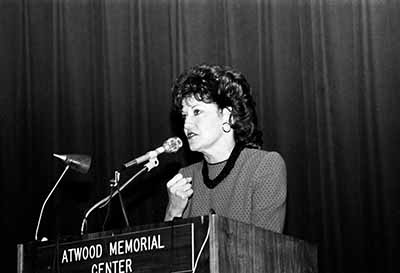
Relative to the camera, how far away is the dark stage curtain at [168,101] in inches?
153

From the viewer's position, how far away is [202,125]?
3.23m

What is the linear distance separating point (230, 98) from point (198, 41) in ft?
3.50

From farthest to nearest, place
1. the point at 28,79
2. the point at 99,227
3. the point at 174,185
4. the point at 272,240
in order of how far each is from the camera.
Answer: the point at 28,79
the point at 99,227
the point at 174,185
the point at 272,240

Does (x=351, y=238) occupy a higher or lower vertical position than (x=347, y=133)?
lower

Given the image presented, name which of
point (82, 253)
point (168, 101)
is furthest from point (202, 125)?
point (168, 101)

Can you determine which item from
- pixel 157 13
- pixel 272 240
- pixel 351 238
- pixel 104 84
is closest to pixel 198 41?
pixel 157 13

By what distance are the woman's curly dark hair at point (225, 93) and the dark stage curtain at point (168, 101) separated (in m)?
0.68

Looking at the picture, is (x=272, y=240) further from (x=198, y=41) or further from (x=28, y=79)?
(x=28, y=79)

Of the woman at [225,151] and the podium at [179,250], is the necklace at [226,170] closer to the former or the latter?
the woman at [225,151]

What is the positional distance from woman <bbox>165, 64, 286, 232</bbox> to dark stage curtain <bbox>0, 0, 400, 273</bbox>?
665 millimetres

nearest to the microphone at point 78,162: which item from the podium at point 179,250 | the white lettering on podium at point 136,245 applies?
the podium at point 179,250

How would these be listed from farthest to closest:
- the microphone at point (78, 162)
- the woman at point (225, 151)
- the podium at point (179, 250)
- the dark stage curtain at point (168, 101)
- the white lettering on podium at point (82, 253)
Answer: the dark stage curtain at point (168, 101) < the woman at point (225, 151) < the microphone at point (78, 162) < the white lettering on podium at point (82, 253) < the podium at point (179, 250)

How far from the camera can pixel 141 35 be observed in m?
4.41

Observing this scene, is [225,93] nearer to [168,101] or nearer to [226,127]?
[226,127]
